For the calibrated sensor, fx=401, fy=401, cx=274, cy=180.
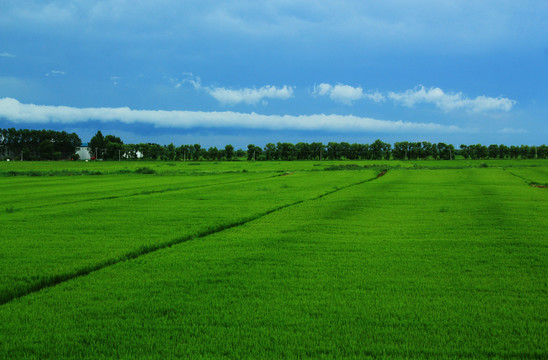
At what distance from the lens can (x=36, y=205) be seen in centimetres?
2219

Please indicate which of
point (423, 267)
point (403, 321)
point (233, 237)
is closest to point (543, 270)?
point (423, 267)

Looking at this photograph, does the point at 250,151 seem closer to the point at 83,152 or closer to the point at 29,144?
the point at 83,152

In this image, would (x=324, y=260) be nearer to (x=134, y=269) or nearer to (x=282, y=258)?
(x=282, y=258)

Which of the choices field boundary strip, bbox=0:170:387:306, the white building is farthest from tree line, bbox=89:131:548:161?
field boundary strip, bbox=0:170:387:306

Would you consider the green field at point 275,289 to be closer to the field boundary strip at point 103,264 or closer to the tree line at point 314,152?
the field boundary strip at point 103,264

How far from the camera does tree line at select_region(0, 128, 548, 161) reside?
486ft

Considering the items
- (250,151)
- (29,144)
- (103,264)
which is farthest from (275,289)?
(29,144)

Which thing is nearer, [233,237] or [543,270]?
[543,270]

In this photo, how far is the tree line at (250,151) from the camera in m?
148

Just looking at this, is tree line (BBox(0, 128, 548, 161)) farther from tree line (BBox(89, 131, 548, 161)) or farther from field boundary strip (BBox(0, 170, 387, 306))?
field boundary strip (BBox(0, 170, 387, 306))

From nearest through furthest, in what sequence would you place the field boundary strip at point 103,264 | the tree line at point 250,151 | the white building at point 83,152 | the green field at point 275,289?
1. the green field at point 275,289
2. the field boundary strip at point 103,264
3. the tree line at point 250,151
4. the white building at point 83,152

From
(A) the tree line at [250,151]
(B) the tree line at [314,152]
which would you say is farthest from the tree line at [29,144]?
(B) the tree line at [314,152]

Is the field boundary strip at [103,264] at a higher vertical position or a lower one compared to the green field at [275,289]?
lower

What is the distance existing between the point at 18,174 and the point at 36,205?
4785cm
